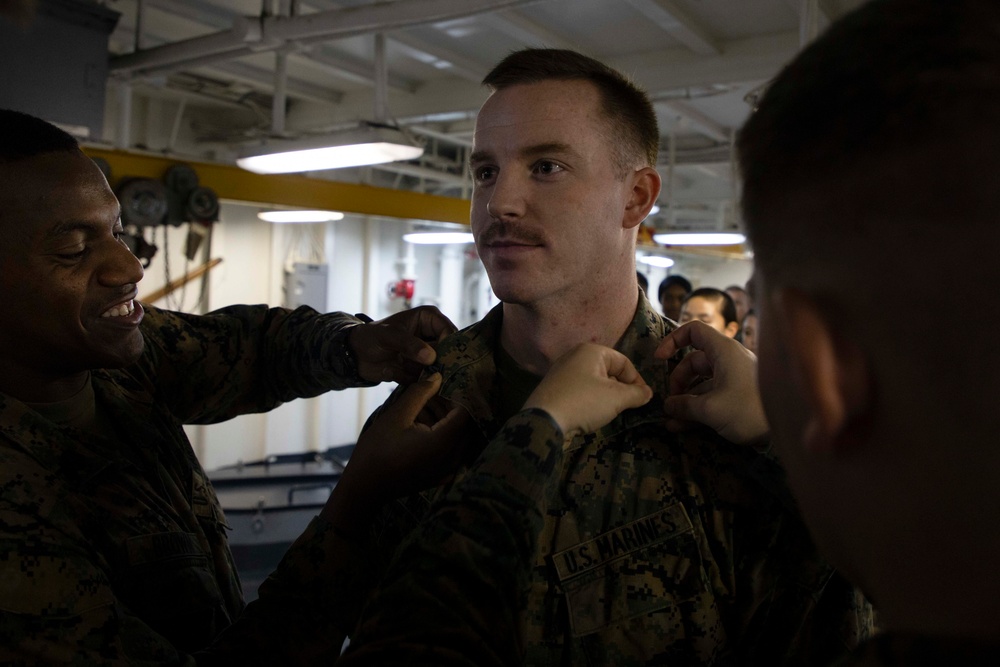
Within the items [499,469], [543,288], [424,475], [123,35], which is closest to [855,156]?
[499,469]

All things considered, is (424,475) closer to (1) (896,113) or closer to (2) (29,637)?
(2) (29,637)

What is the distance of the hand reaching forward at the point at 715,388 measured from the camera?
1378mm

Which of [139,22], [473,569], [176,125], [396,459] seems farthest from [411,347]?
[176,125]

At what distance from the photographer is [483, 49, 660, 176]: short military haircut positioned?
1.77 metres

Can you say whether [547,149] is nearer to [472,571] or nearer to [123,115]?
[472,571]

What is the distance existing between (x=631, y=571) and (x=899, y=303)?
3.14 ft

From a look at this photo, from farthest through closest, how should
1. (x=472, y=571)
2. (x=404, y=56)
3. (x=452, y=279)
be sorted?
(x=452, y=279) < (x=404, y=56) < (x=472, y=571)

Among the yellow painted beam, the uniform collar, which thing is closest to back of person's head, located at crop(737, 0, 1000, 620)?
the uniform collar

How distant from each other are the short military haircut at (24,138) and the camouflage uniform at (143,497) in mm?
549

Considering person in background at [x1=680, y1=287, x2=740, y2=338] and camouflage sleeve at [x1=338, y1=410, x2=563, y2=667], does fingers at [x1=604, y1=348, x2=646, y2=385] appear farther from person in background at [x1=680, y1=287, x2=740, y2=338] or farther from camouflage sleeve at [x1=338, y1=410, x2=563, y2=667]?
person in background at [x1=680, y1=287, x2=740, y2=338]

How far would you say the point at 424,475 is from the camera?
1.66 meters

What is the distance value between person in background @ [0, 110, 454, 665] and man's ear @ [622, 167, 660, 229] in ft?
1.82

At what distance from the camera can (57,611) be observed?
135 centimetres

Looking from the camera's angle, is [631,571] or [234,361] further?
[234,361]
